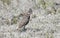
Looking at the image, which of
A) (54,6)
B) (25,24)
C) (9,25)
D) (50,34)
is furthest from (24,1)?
(50,34)

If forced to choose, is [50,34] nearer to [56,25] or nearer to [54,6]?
[56,25]

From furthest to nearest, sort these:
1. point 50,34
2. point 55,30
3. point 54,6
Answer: point 54,6 < point 55,30 < point 50,34

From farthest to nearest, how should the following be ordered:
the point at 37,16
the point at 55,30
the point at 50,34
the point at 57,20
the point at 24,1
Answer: the point at 24,1 < the point at 37,16 < the point at 57,20 < the point at 55,30 < the point at 50,34

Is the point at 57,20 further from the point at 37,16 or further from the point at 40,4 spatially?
the point at 40,4

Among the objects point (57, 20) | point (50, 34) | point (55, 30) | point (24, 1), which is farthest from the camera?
point (24, 1)

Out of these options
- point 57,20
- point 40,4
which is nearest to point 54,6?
point 40,4

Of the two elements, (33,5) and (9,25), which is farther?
(33,5)
